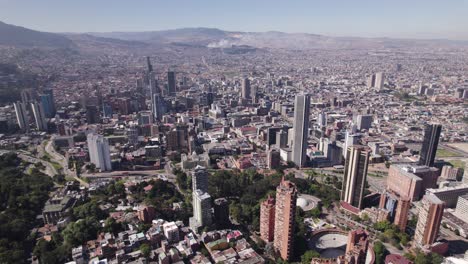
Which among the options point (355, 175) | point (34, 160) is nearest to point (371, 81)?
point (355, 175)

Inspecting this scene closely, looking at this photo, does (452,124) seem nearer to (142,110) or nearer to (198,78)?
(142,110)

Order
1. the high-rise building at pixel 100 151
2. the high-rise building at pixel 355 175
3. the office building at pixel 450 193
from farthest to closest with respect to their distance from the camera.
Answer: the high-rise building at pixel 100 151 → the office building at pixel 450 193 → the high-rise building at pixel 355 175

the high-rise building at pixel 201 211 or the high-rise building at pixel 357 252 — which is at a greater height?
the high-rise building at pixel 357 252

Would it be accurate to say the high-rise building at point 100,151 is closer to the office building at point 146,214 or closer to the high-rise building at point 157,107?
the office building at point 146,214

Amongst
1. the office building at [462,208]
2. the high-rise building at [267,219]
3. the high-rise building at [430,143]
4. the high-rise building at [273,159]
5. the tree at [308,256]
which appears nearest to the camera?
the tree at [308,256]

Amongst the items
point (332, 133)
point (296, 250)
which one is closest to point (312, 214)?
point (296, 250)

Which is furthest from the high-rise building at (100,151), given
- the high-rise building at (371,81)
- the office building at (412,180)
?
the high-rise building at (371,81)
